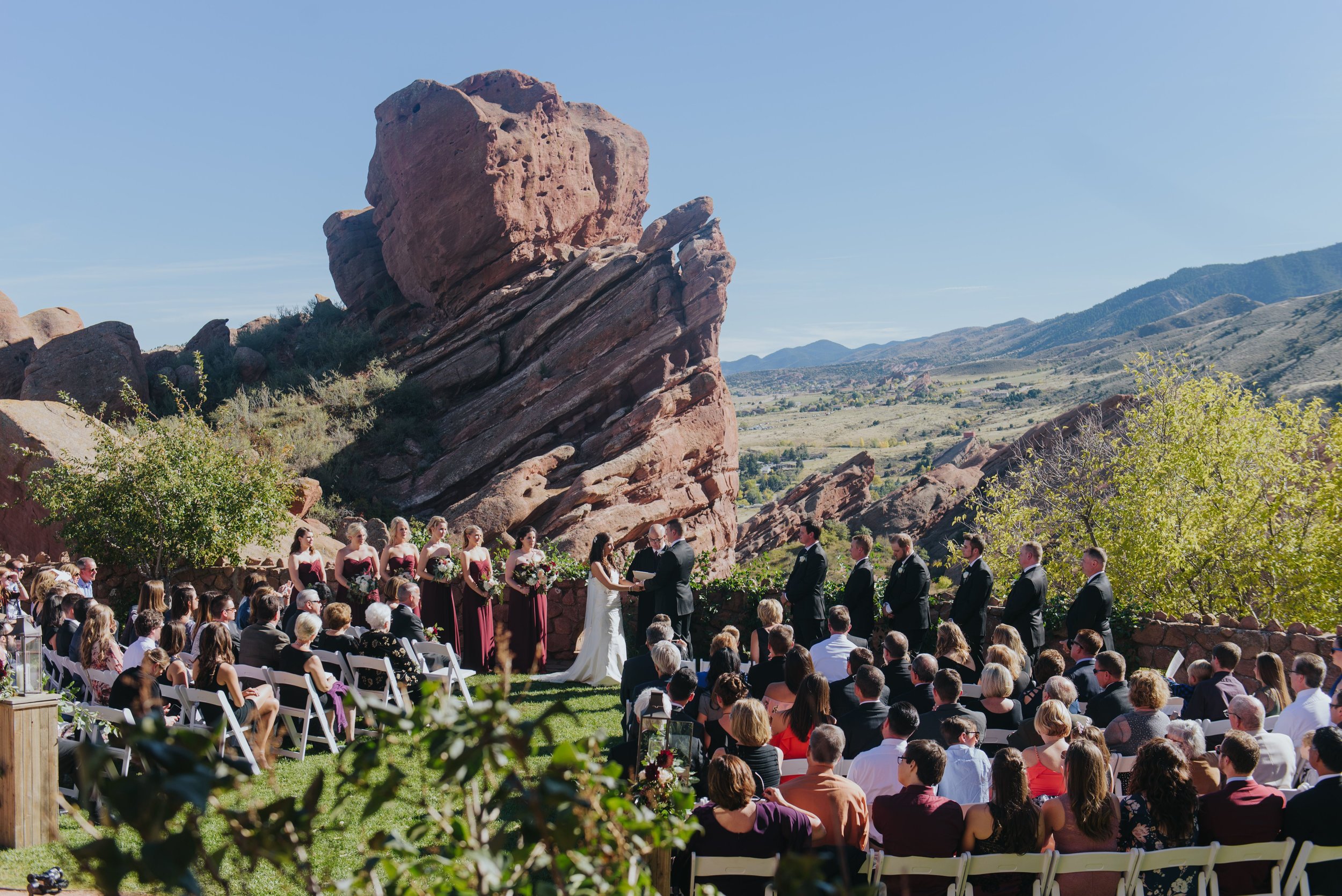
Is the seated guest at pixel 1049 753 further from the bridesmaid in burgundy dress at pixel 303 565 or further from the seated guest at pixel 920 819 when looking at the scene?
the bridesmaid in burgundy dress at pixel 303 565

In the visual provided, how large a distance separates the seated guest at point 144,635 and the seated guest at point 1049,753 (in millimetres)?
6964

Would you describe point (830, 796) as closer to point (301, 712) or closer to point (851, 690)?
point (851, 690)

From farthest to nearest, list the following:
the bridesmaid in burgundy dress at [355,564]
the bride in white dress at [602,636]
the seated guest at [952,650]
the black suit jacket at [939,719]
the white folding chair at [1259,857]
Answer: the bride in white dress at [602,636] → the bridesmaid in burgundy dress at [355,564] → the seated guest at [952,650] → the black suit jacket at [939,719] → the white folding chair at [1259,857]

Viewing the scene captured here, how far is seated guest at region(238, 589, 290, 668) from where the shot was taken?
27.3ft

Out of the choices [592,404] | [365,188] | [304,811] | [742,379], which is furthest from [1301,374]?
[742,379]

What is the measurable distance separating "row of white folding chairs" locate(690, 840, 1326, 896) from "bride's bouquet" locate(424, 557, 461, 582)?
7.85 metres

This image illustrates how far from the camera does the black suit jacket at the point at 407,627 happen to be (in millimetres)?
9242

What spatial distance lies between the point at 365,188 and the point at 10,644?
31955mm

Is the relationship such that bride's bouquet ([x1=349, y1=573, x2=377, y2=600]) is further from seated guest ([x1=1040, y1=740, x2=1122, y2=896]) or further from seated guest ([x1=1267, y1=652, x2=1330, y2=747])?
seated guest ([x1=1267, y1=652, x2=1330, y2=747])

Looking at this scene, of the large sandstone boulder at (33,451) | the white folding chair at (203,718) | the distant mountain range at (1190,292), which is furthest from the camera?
the distant mountain range at (1190,292)

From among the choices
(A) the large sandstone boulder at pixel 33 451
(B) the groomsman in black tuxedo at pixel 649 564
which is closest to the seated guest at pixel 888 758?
(B) the groomsman in black tuxedo at pixel 649 564

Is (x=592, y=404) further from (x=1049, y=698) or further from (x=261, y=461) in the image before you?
(x=1049, y=698)

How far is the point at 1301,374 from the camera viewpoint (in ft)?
194

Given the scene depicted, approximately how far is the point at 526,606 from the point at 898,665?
19.1 feet
